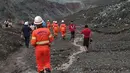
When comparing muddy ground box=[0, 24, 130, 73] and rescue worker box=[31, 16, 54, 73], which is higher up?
rescue worker box=[31, 16, 54, 73]

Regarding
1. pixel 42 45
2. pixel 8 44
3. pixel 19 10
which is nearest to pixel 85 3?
pixel 19 10

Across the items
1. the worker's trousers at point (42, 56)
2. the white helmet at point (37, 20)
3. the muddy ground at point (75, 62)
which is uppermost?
the white helmet at point (37, 20)

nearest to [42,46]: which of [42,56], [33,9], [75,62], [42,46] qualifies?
[42,46]

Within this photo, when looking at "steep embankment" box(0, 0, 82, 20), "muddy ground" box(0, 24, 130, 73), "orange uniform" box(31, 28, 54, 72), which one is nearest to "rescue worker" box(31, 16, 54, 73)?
"orange uniform" box(31, 28, 54, 72)

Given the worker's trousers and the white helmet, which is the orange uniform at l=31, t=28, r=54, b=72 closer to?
the worker's trousers

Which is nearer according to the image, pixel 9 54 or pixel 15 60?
pixel 15 60

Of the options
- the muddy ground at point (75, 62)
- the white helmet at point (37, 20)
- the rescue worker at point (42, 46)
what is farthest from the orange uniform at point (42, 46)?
the muddy ground at point (75, 62)

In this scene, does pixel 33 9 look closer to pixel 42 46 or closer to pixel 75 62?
pixel 75 62

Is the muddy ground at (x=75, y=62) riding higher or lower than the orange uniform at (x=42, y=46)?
lower

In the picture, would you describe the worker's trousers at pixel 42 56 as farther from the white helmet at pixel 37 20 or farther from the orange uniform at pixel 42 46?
the white helmet at pixel 37 20

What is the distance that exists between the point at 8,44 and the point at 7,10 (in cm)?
4191

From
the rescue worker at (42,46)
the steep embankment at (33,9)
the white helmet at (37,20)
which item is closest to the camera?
the white helmet at (37,20)

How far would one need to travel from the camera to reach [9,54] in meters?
26.5

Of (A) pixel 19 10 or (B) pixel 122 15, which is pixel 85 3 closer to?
(A) pixel 19 10
